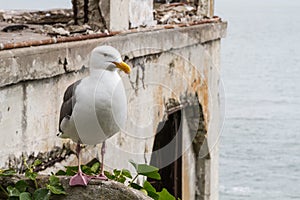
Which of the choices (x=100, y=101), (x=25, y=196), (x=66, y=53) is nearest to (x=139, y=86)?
(x=66, y=53)

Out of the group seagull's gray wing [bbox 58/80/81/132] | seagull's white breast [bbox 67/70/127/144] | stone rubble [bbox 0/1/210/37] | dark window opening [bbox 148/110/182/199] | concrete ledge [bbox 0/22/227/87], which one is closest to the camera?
seagull's white breast [bbox 67/70/127/144]

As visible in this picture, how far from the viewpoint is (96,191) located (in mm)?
5035

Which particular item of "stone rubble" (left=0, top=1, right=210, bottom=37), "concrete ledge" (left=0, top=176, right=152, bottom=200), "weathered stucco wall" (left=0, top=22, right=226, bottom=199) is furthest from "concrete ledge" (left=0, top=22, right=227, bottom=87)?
"concrete ledge" (left=0, top=176, right=152, bottom=200)

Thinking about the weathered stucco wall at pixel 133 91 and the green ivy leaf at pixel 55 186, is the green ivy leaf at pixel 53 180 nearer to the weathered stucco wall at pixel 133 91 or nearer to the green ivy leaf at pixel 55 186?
the green ivy leaf at pixel 55 186

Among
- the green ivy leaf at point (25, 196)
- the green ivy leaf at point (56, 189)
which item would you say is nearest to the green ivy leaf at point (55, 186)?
the green ivy leaf at point (56, 189)

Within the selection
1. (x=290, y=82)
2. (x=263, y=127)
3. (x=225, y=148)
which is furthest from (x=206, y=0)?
(x=290, y=82)

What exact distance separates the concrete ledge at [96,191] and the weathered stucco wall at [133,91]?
1455mm

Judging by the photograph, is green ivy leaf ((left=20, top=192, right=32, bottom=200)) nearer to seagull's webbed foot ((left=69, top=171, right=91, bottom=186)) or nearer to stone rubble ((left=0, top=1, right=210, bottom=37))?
seagull's webbed foot ((left=69, top=171, right=91, bottom=186))

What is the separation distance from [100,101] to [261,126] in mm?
23741

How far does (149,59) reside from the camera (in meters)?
8.95

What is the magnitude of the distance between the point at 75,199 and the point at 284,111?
27.1 meters

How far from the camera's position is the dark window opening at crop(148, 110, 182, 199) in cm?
1097

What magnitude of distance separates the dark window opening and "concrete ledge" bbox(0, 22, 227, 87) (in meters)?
1.56

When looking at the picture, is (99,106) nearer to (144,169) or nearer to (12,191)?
(144,169)
